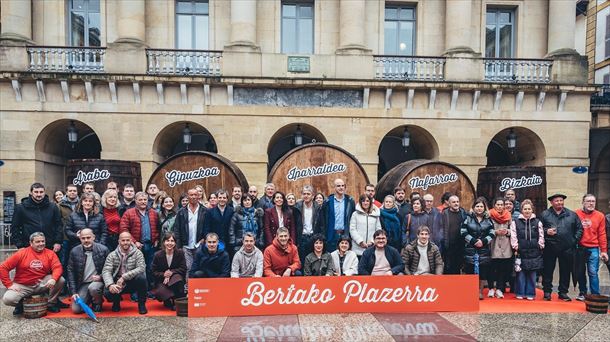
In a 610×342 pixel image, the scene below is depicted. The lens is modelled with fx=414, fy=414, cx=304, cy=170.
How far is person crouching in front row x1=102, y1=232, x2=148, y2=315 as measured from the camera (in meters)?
6.28

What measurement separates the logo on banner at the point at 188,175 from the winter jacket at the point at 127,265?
2920mm

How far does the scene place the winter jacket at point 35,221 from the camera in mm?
6820

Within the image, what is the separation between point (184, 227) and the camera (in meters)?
7.06

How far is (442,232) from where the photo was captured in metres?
7.41

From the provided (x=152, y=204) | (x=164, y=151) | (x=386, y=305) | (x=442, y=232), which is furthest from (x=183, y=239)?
(x=164, y=151)

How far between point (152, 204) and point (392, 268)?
4.52 meters

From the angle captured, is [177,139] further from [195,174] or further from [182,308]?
[182,308]

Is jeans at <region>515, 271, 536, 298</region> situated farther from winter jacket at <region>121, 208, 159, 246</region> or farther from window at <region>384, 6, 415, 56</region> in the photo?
window at <region>384, 6, 415, 56</region>

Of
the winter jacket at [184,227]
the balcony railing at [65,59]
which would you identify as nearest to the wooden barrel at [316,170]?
the winter jacket at [184,227]

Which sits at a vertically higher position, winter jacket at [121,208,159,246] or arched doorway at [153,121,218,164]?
arched doorway at [153,121,218,164]

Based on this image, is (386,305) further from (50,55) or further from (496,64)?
(50,55)

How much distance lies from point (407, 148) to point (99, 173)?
486 inches

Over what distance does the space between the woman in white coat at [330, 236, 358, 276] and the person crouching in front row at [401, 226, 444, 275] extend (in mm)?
854

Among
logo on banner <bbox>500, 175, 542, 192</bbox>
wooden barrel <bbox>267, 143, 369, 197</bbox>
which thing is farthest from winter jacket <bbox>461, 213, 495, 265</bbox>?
logo on banner <bbox>500, 175, 542, 192</bbox>
